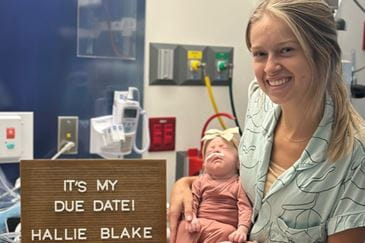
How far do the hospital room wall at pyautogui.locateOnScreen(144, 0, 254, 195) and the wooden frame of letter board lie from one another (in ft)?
3.06

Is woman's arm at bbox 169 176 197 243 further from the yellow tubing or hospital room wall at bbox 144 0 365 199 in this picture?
the yellow tubing

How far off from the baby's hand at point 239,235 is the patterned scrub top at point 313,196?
29mm

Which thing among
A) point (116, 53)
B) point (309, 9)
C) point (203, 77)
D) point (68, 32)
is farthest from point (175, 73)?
point (309, 9)

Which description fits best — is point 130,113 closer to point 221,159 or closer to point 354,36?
point 221,159

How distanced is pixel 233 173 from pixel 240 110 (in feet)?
2.64

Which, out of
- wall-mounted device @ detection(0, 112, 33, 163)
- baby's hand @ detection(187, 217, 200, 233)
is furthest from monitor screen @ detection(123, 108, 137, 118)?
baby's hand @ detection(187, 217, 200, 233)

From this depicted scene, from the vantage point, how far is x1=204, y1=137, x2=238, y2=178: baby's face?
1.57m

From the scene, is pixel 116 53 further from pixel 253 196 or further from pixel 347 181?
pixel 347 181

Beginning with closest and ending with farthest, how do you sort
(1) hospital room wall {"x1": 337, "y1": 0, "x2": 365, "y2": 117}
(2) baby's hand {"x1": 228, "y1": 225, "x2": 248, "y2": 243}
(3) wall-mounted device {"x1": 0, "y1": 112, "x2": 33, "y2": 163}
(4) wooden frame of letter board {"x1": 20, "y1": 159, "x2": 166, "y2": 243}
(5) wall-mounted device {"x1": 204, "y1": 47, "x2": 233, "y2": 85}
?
(4) wooden frame of letter board {"x1": 20, "y1": 159, "x2": 166, "y2": 243} → (2) baby's hand {"x1": 228, "y1": 225, "x2": 248, "y2": 243} → (3) wall-mounted device {"x1": 0, "y1": 112, "x2": 33, "y2": 163} → (5) wall-mounted device {"x1": 204, "y1": 47, "x2": 233, "y2": 85} → (1) hospital room wall {"x1": 337, "y1": 0, "x2": 365, "y2": 117}

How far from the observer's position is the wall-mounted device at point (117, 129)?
6.52 feet

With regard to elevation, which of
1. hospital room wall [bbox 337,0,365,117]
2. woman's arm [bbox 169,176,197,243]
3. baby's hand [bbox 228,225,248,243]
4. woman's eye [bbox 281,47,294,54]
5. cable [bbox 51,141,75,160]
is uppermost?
hospital room wall [bbox 337,0,365,117]

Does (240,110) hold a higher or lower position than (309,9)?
lower

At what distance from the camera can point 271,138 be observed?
141 centimetres

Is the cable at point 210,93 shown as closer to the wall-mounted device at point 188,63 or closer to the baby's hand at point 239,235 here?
the wall-mounted device at point 188,63
